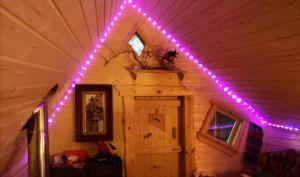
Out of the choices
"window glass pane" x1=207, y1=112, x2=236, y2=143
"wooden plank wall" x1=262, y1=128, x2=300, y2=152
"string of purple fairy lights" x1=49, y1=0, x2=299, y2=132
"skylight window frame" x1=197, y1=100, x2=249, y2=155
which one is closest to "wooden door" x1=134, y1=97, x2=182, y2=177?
"skylight window frame" x1=197, y1=100, x2=249, y2=155

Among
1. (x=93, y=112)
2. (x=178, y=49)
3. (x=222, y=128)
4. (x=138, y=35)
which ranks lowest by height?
(x=222, y=128)

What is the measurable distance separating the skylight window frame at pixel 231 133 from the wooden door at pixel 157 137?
0.41m

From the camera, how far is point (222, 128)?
4.77m

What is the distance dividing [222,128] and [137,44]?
6.42 ft

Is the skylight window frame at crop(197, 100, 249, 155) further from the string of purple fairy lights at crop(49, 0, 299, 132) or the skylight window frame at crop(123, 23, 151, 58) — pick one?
the skylight window frame at crop(123, 23, 151, 58)

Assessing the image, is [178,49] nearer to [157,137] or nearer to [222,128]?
[157,137]

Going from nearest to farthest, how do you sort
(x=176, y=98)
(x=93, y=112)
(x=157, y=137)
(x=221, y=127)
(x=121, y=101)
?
(x=93, y=112), (x=121, y=101), (x=157, y=137), (x=176, y=98), (x=221, y=127)

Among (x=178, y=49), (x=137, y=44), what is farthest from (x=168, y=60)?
(x=137, y=44)

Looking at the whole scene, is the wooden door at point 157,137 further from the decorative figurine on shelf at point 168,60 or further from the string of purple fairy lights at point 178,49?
the string of purple fairy lights at point 178,49

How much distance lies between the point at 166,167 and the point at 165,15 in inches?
90.0

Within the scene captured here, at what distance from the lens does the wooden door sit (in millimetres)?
4355

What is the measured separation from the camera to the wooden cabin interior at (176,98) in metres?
3.00

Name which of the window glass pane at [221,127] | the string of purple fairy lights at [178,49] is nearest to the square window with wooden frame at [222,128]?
the window glass pane at [221,127]

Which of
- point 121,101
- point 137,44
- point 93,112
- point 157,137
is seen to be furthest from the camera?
point 157,137
